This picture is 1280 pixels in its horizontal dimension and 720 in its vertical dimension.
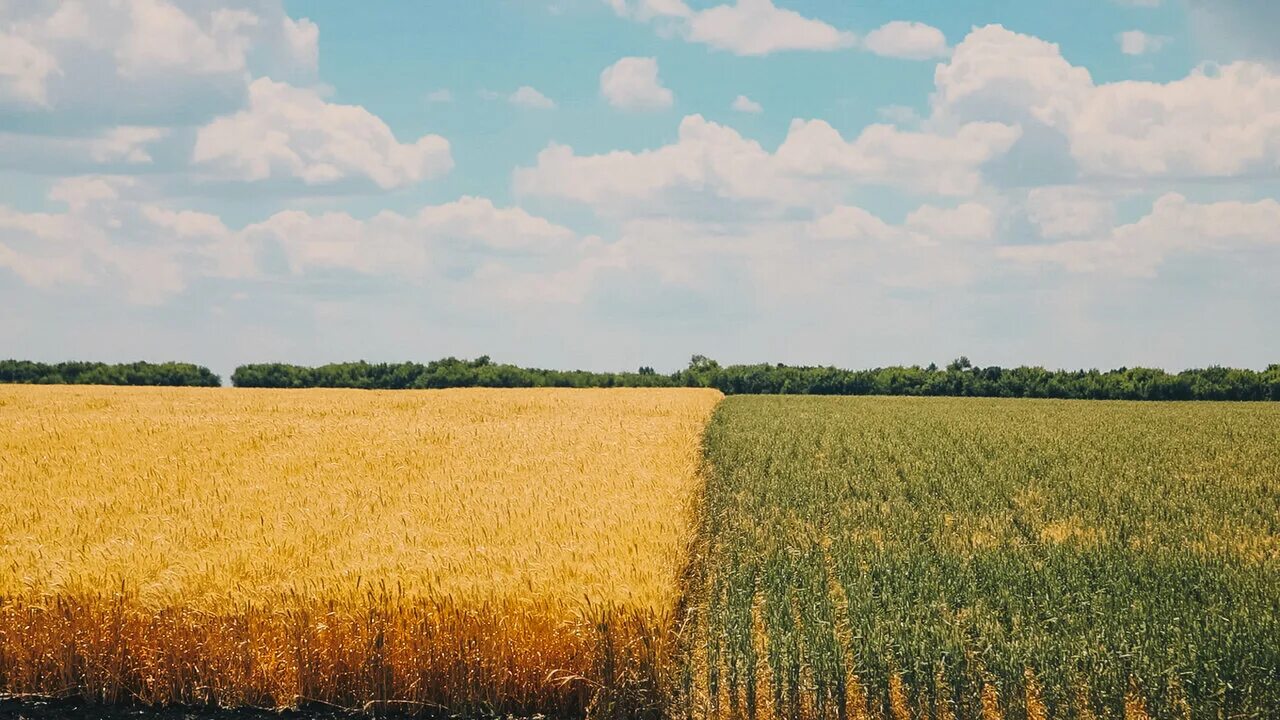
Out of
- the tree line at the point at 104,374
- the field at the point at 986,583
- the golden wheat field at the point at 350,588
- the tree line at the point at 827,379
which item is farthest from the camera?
the tree line at the point at 104,374

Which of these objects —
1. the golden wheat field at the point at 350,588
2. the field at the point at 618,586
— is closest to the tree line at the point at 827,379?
the field at the point at 618,586

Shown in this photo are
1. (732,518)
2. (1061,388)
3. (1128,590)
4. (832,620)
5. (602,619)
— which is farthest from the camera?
(1061,388)

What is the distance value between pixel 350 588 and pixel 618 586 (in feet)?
7.85

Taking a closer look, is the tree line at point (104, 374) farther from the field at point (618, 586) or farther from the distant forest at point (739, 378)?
the field at point (618, 586)

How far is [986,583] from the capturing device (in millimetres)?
11523

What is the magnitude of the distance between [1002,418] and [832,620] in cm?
2369

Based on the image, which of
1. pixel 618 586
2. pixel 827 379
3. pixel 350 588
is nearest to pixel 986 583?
pixel 618 586

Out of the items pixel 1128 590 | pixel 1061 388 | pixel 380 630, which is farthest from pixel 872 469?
pixel 1061 388

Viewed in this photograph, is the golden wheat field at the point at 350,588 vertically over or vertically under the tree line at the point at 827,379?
under

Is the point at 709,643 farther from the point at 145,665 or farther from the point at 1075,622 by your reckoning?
the point at 145,665

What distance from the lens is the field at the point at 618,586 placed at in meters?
8.66

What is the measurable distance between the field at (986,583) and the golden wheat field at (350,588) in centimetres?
104

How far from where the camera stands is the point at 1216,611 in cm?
1069

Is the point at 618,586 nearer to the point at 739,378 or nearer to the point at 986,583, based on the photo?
the point at 986,583
